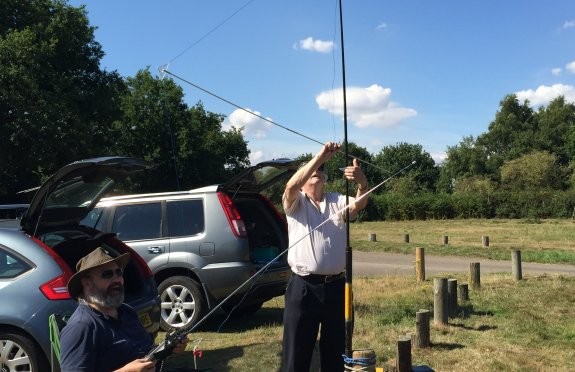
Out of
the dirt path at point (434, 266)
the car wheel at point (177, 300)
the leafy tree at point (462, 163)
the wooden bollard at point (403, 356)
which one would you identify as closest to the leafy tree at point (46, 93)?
the dirt path at point (434, 266)

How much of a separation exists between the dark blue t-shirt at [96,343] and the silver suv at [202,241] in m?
3.89

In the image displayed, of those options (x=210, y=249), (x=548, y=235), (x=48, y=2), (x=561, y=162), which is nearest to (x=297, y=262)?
(x=210, y=249)

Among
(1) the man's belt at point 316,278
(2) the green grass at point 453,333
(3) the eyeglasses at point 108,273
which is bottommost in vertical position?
(2) the green grass at point 453,333

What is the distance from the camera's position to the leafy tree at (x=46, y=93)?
2611cm

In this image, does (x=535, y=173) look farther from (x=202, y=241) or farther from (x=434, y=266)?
(x=202, y=241)

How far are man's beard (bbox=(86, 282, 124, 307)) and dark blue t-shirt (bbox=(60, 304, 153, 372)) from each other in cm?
5

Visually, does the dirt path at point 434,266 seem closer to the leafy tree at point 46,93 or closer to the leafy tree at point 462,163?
the leafy tree at point 46,93

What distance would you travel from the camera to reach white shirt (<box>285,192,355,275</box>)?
3.93 m

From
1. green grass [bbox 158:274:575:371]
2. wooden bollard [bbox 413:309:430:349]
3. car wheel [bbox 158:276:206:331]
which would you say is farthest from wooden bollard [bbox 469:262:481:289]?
car wheel [bbox 158:276:206:331]

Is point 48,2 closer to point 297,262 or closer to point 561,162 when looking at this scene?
point 297,262

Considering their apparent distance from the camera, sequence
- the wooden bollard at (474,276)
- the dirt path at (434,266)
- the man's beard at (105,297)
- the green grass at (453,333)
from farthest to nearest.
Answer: the dirt path at (434,266) → the wooden bollard at (474,276) → the green grass at (453,333) → the man's beard at (105,297)

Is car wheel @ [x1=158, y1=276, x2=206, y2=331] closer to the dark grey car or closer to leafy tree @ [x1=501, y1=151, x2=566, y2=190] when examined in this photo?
the dark grey car

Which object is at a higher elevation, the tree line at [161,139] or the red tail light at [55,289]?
the tree line at [161,139]

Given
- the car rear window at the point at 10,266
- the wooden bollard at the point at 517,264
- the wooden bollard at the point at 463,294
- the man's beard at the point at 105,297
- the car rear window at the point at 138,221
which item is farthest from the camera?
the wooden bollard at the point at 517,264
